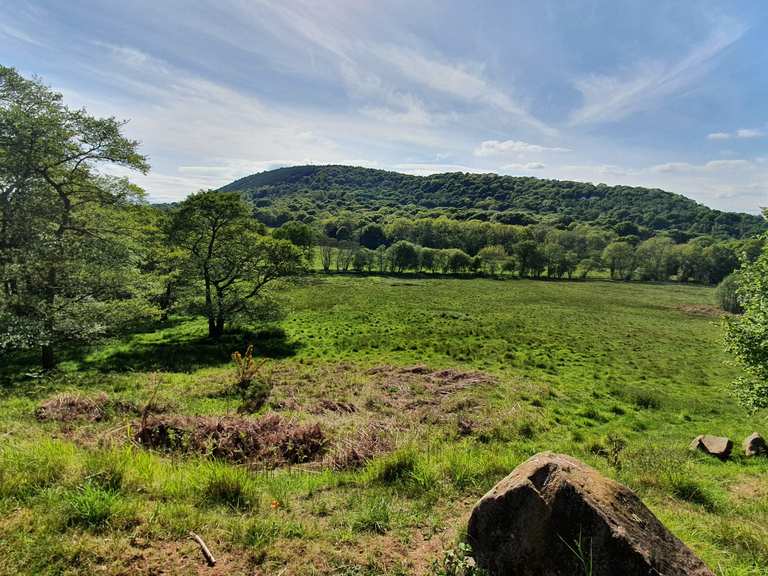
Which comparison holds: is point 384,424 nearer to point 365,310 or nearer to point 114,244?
point 114,244

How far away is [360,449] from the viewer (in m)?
8.16

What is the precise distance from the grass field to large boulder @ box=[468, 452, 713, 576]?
84cm

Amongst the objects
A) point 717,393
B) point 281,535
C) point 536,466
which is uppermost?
point 536,466

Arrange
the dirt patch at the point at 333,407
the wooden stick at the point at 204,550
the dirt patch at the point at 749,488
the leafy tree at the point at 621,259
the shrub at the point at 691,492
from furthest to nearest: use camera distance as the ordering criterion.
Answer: the leafy tree at the point at 621,259
the dirt patch at the point at 333,407
the dirt patch at the point at 749,488
the shrub at the point at 691,492
the wooden stick at the point at 204,550

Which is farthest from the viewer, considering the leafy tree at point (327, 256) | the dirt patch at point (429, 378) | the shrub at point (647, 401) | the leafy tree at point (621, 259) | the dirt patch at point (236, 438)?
the leafy tree at point (621, 259)

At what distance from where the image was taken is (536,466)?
4.23 metres

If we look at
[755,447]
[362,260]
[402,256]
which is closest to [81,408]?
[755,447]

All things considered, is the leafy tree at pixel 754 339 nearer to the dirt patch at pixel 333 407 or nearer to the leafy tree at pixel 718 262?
the dirt patch at pixel 333 407

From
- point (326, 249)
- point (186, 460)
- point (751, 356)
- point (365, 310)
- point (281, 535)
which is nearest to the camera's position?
point (281, 535)

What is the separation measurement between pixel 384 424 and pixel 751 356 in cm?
1274

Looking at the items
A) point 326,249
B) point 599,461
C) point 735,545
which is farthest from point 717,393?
point 326,249

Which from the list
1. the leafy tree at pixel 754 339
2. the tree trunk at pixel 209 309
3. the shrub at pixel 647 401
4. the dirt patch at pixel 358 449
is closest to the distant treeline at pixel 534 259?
the tree trunk at pixel 209 309

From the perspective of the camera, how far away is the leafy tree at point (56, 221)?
14609mm

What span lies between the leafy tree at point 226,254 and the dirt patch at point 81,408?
45.9 feet
